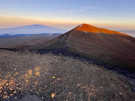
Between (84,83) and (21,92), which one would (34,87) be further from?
(84,83)

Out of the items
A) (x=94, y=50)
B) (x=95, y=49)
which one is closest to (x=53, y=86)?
(x=94, y=50)

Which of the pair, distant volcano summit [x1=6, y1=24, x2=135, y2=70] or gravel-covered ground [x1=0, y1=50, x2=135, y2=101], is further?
distant volcano summit [x1=6, y1=24, x2=135, y2=70]

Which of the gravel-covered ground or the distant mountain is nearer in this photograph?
the gravel-covered ground

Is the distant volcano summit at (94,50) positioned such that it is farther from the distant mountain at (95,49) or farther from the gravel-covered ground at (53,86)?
the gravel-covered ground at (53,86)

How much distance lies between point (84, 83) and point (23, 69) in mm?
4847

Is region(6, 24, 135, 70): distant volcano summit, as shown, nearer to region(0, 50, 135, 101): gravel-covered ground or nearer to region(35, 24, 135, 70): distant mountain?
region(35, 24, 135, 70): distant mountain

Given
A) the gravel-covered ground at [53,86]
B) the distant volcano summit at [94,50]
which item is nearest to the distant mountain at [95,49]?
the distant volcano summit at [94,50]

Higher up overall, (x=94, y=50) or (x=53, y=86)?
(x=94, y=50)

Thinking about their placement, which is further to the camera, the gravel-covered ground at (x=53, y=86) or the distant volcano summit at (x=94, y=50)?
the distant volcano summit at (x=94, y=50)

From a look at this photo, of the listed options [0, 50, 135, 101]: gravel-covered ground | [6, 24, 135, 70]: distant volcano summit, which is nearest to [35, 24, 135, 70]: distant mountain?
[6, 24, 135, 70]: distant volcano summit

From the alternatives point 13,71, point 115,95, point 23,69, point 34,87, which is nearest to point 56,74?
point 34,87

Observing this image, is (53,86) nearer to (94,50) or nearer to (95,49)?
(94,50)

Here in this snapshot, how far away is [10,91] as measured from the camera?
5.54 metres

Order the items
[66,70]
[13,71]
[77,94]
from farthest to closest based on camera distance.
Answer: [66,70], [13,71], [77,94]
